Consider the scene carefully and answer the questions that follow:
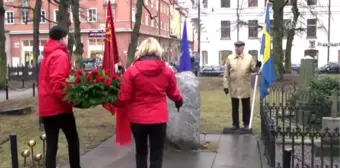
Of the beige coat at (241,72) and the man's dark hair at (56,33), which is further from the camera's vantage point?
the beige coat at (241,72)

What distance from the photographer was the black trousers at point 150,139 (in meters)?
5.80

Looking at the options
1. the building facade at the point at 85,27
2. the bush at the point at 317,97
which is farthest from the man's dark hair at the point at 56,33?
the building facade at the point at 85,27

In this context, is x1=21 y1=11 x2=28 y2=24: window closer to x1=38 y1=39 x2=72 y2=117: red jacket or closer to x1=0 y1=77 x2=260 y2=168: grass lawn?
x1=0 y1=77 x2=260 y2=168: grass lawn

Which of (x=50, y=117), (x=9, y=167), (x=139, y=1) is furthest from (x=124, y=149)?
(x=139, y=1)

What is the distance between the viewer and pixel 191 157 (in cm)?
803

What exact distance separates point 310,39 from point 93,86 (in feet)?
204

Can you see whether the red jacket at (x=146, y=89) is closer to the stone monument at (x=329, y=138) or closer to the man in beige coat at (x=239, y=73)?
the stone monument at (x=329, y=138)

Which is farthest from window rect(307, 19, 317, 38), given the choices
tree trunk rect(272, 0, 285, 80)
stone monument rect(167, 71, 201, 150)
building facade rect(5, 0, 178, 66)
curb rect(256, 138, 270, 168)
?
stone monument rect(167, 71, 201, 150)

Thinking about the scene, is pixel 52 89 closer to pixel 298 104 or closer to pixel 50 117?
pixel 50 117

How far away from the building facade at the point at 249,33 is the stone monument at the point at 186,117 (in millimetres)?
54504

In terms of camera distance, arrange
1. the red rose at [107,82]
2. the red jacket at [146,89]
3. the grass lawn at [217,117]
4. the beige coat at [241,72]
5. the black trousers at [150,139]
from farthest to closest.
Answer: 1. the grass lawn at [217,117]
2. the beige coat at [241,72]
3. the red rose at [107,82]
4. the black trousers at [150,139]
5. the red jacket at [146,89]

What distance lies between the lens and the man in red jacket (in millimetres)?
5965

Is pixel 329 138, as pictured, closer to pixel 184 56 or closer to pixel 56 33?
pixel 184 56

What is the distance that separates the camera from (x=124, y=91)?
5754 mm
